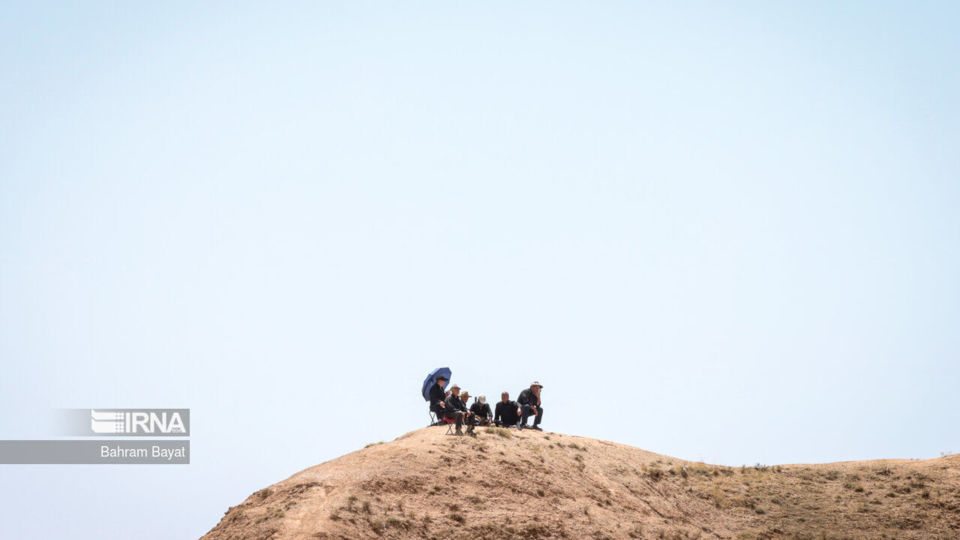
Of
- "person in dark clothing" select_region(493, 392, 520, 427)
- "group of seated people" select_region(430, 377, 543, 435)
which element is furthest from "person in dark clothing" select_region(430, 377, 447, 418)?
"person in dark clothing" select_region(493, 392, 520, 427)

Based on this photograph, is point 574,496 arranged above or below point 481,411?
below

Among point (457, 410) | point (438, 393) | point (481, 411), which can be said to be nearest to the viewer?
point (457, 410)

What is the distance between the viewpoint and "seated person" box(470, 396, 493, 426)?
38.7 meters

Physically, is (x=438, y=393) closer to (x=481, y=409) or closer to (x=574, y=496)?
(x=481, y=409)

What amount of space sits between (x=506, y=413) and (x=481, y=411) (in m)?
Answer: 1.46

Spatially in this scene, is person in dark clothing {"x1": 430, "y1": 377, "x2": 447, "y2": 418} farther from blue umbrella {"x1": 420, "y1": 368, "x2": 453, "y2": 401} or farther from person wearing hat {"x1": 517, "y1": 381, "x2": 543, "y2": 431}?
person wearing hat {"x1": 517, "y1": 381, "x2": 543, "y2": 431}

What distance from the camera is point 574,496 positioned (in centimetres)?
3350

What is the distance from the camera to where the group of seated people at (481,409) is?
36188 millimetres

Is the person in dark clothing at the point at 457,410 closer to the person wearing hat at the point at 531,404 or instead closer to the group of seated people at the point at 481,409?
the group of seated people at the point at 481,409

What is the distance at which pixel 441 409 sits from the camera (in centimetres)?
3700

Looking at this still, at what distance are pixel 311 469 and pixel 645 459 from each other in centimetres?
1466

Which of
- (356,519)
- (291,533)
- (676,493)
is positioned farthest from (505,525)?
(676,493)

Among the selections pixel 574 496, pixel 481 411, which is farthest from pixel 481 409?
pixel 574 496

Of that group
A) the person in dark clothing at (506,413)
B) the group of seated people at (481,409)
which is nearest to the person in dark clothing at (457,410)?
the group of seated people at (481,409)
